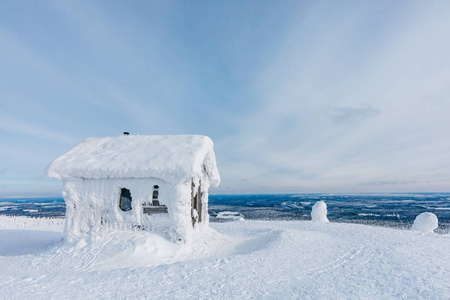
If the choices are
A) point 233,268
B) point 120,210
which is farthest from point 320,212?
point 120,210

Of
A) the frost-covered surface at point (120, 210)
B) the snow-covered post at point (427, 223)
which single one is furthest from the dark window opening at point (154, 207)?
the snow-covered post at point (427, 223)

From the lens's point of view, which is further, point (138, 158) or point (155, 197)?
point (138, 158)

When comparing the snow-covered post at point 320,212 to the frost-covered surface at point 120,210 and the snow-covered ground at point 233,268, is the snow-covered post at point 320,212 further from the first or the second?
the frost-covered surface at point 120,210

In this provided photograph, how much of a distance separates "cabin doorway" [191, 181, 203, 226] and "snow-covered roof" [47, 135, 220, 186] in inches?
55.5

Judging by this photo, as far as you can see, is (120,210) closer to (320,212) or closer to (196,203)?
(196,203)

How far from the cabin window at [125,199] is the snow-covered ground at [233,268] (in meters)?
1.14

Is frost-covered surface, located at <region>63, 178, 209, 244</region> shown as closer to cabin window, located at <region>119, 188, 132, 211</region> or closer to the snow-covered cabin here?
the snow-covered cabin

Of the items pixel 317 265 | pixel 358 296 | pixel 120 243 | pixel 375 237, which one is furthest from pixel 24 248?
pixel 375 237

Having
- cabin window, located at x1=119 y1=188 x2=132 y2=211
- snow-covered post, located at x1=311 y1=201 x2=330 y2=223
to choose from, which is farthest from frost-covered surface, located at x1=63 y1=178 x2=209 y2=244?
snow-covered post, located at x1=311 y1=201 x2=330 y2=223

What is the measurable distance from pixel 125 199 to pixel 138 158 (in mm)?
2033

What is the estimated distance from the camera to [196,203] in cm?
1361

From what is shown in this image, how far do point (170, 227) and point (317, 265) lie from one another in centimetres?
605

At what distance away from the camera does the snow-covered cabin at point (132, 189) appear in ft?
35.3

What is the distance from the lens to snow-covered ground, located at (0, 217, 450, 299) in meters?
6.02
